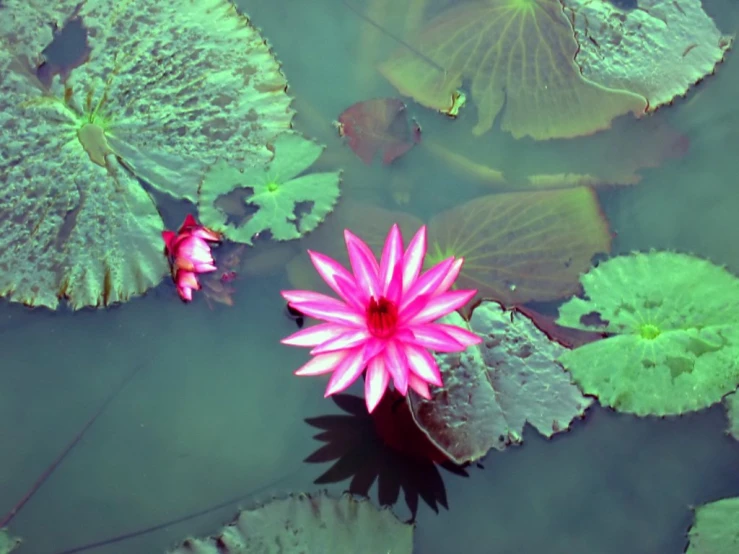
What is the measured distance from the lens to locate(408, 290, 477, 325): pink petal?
2088 millimetres

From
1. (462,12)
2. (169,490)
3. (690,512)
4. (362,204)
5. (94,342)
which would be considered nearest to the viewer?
(690,512)

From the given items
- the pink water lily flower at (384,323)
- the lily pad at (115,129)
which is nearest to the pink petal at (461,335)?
the pink water lily flower at (384,323)

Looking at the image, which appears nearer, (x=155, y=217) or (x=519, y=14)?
(x=155, y=217)

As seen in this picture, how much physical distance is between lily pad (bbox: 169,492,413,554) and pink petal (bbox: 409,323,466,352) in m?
0.60

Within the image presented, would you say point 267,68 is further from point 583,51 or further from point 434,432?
point 434,432

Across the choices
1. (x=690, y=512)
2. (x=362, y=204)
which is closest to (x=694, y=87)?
(x=362, y=204)

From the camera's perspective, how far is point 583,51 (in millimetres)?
2863

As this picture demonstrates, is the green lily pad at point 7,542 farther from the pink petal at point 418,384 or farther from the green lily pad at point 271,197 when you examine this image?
the pink petal at point 418,384

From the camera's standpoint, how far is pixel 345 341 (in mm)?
2066

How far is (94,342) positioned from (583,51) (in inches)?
92.3

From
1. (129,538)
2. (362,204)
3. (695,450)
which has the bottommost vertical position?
(129,538)

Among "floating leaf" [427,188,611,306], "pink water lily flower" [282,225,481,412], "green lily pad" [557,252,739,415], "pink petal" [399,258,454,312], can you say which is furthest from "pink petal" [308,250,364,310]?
"green lily pad" [557,252,739,415]

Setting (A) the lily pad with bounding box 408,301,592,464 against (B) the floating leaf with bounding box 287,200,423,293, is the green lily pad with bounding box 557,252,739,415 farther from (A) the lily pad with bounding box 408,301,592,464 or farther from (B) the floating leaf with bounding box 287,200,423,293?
(B) the floating leaf with bounding box 287,200,423,293

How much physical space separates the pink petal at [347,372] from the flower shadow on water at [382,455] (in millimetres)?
403
